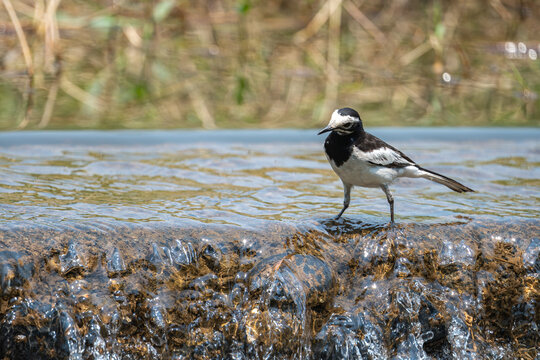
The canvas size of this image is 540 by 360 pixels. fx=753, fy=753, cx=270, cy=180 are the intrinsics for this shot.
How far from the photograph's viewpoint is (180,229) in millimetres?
4844

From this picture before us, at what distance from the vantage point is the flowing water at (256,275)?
4402mm

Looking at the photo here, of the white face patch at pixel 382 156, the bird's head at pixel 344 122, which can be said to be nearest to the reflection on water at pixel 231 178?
the white face patch at pixel 382 156

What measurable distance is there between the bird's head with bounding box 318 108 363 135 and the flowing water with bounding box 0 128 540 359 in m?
0.66

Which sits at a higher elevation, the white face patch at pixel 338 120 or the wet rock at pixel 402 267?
the white face patch at pixel 338 120

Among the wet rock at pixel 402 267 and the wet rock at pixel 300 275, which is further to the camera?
the wet rock at pixel 402 267

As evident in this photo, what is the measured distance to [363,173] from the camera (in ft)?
17.2

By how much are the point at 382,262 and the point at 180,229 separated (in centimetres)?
135

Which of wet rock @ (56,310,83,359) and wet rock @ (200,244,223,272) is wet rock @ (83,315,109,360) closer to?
wet rock @ (56,310,83,359)

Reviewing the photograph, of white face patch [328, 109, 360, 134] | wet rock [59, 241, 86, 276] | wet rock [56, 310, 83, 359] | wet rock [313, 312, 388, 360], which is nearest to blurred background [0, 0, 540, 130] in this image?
white face patch [328, 109, 360, 134]

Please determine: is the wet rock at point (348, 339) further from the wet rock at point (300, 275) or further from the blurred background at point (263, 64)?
the blurred background at point (263, 64)

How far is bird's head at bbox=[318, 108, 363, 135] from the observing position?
5.11 metres

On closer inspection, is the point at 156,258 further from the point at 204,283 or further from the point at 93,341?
the point at 93,341

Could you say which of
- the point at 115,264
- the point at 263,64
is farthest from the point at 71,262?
the point at 263,64

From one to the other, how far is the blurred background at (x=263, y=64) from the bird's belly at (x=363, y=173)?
12.6 ft
